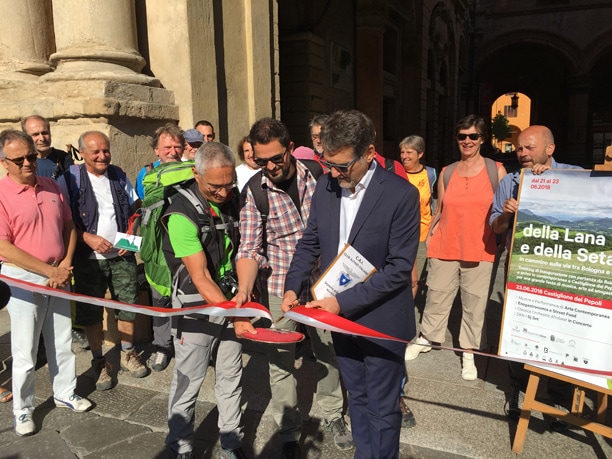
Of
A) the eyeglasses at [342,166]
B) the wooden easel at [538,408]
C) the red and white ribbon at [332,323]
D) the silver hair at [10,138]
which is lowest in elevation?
the wooden easel at [538,408]

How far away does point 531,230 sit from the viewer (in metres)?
3.02

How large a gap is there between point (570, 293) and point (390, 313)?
1.20 metres

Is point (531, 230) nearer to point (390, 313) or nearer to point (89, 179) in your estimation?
point (390, 313)

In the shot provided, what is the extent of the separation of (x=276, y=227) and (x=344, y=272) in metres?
0.70

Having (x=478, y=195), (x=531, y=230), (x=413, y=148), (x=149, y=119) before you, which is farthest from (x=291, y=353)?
(x=149, y=119)

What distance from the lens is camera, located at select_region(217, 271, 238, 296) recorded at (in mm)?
2922

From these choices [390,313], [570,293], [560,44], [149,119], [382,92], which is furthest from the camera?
[560,44]

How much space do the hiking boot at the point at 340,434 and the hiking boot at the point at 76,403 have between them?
6.09 ft

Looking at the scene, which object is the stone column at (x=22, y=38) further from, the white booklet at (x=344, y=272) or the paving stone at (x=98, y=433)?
the white booklet at (x=344, y=272)

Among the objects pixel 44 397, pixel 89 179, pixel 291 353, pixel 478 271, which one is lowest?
pixel 44 397

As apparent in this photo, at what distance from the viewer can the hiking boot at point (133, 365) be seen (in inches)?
163

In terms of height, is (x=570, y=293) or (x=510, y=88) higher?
(x=510, y=88)

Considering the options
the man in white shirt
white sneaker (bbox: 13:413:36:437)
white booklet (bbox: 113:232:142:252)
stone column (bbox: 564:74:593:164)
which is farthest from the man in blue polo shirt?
stone column (bbox: 564:74:593:164)

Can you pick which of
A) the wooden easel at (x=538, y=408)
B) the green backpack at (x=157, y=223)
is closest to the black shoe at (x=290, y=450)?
the green backpack at (x=157, y=223)
